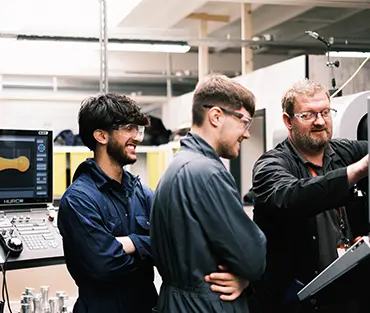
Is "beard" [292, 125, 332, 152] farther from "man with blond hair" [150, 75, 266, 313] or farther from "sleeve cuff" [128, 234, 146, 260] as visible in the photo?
"sleeve cuff" [128, 234, 146, 260]

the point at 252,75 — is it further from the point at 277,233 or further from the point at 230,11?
the point at 277,233

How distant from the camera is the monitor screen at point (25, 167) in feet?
9.04

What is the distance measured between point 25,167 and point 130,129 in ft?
2.87

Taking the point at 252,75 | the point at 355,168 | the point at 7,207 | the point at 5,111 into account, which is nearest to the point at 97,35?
the point at 252,75

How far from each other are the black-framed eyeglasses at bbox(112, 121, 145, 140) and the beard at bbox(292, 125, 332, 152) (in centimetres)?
62

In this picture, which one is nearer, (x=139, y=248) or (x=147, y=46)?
(x=139, y=248)

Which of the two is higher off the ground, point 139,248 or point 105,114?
point 105,114

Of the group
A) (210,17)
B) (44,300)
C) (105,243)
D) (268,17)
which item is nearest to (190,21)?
(210,17)

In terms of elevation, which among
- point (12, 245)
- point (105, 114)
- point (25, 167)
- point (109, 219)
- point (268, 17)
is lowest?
point (12, 245)

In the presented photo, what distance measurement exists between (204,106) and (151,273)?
747mm

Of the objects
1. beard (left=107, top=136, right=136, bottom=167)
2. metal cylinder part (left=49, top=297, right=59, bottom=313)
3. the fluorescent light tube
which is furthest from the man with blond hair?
the fluorescent light tube

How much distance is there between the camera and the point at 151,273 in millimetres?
2133

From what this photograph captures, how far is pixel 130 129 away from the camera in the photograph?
218 cm

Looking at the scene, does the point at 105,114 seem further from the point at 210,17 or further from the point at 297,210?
the point at 210,17
